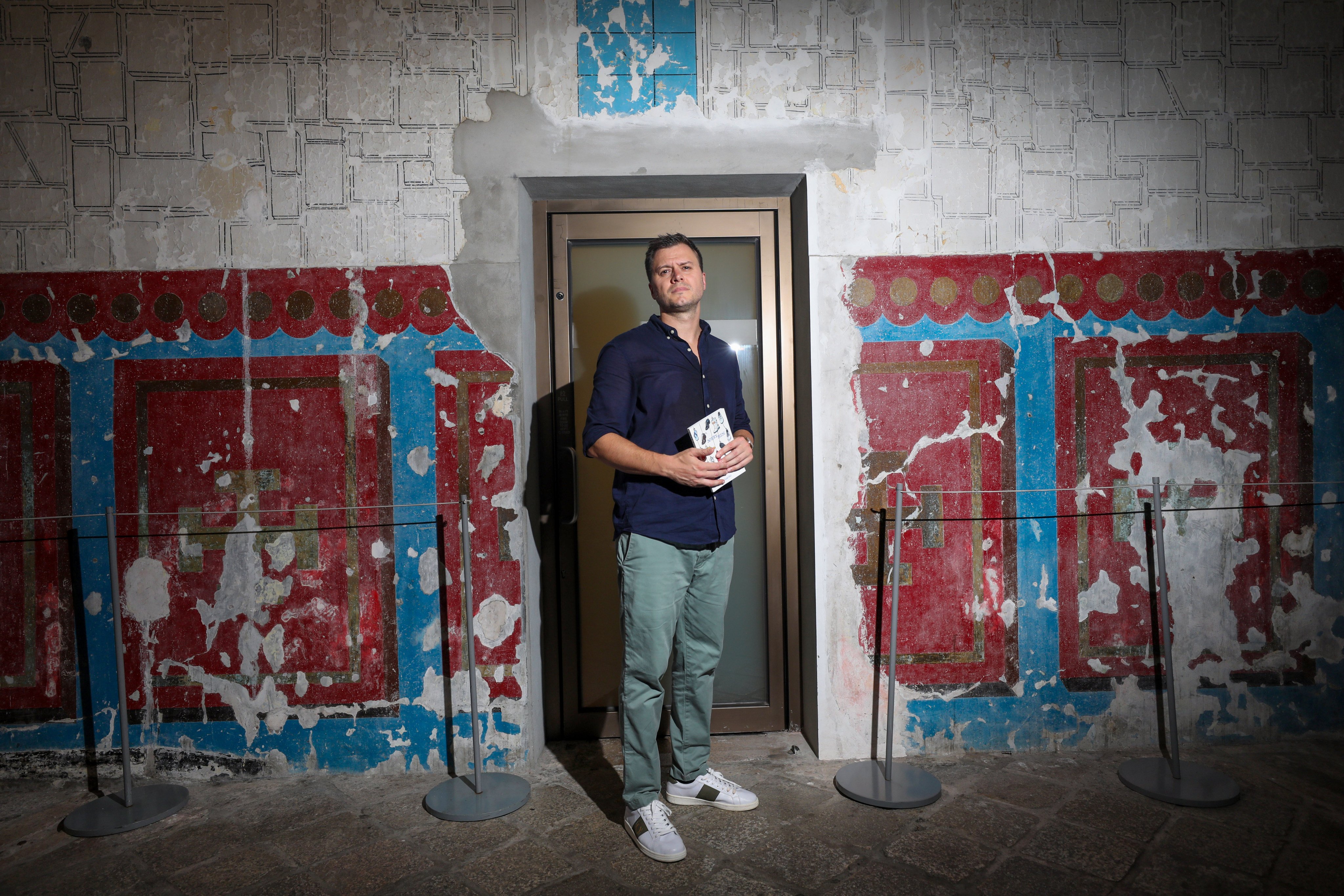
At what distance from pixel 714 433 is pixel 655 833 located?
1187mm

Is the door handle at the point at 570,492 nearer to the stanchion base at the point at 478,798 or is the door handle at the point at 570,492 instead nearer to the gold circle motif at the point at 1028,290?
the stanchion base at the point at 478,798

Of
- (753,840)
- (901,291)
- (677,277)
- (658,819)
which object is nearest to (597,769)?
(658,819)

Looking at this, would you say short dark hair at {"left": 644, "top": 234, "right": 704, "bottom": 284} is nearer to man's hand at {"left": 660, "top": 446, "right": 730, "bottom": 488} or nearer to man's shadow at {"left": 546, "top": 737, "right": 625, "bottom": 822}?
man's hand at {"left": 660, "top": 446, "right": 730, "bottom": 488}

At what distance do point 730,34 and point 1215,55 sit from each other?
181cm

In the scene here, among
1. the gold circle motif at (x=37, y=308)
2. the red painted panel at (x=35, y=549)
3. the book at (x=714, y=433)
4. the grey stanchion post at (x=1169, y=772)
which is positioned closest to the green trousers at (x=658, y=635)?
the book at (x=714, y=433)

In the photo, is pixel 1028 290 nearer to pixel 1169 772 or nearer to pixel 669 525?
pixel 669 525

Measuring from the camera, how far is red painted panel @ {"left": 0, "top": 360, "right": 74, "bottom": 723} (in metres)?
2.67

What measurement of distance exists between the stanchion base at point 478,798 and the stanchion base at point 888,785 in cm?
110

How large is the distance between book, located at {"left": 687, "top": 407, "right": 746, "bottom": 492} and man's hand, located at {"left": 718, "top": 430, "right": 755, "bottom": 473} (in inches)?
0.4

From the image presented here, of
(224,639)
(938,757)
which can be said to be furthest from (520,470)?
(938,757)

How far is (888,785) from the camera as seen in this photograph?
8.31 feet

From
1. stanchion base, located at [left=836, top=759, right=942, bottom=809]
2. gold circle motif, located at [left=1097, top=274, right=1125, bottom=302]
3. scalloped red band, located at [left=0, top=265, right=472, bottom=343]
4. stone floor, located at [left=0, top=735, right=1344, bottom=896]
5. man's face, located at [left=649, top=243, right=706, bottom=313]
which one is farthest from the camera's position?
gold circle motif, located at [left=1097, top=274, right=1125, bottom=302]

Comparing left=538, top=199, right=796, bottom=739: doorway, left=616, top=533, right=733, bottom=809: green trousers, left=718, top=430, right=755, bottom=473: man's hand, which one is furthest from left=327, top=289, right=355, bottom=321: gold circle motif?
left=718, top=430, right=755, bottom=473: man's hand

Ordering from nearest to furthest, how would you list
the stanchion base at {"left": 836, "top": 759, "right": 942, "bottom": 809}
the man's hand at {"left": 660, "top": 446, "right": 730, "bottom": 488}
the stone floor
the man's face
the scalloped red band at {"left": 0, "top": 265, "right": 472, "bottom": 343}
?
1. the stone floor
2. the man's hand at {"left": 660, "top": 446, "right": 730, "bottom": 488}
3. the man's face
4. the stanchion base at {"left": 836, "top": 759, "right": 942, "bottom": 809}
5. the scalloped red band at {"left": 0, "top": 265, "right": 472, "bottom": 343}
